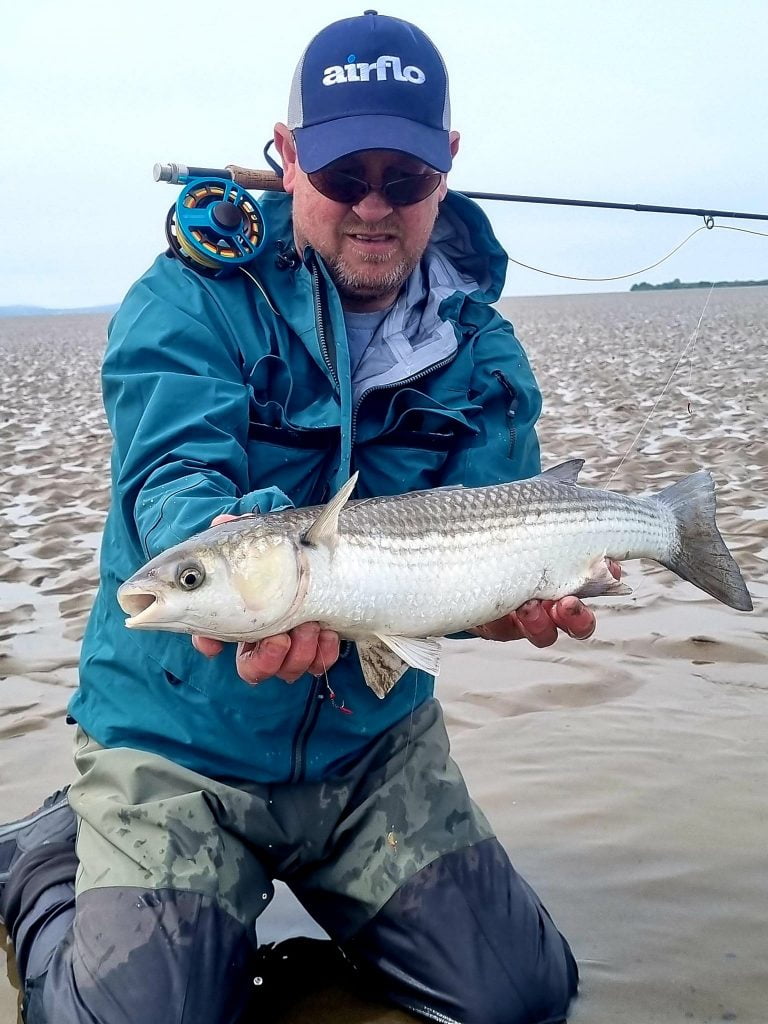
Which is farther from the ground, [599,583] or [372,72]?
[372,72]

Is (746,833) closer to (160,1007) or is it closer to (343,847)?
(343,847)

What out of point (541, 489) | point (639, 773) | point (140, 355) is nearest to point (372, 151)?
point (140, 355)

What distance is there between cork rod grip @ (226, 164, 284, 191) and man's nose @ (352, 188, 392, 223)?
87cm

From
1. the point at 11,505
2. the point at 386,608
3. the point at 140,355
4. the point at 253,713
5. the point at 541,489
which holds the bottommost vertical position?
the point at 11,505

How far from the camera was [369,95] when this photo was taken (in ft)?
12.4

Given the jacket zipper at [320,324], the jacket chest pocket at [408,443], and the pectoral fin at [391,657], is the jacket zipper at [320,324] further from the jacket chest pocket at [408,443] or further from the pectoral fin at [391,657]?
the pectoral fin at [391,657]

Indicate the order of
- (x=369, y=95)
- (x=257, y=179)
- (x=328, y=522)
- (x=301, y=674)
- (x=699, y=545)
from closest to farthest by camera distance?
(x=328, y=522), (x=301, y=674), (x=369, y=95), (x=699, y=545), (x=257, y=179)

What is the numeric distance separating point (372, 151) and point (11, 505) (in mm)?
6965

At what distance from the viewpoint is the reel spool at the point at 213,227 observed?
3.70 meters

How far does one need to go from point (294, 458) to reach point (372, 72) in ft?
4.86

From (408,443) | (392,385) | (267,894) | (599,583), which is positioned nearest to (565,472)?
(599,583)

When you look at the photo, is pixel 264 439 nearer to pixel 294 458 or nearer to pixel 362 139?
pixel 294 458

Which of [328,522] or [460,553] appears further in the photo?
[460,553]

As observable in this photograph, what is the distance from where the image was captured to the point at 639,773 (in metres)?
4.50
